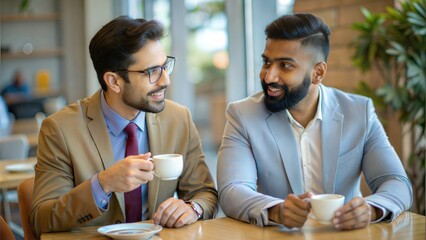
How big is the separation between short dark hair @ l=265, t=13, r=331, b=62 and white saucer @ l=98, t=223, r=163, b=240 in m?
0.84

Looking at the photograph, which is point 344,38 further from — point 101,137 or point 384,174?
point 101,137

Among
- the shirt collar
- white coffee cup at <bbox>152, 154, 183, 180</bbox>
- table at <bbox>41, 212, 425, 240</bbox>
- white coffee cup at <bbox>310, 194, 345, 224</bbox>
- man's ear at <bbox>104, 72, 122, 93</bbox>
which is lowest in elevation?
table at <bbox>41, 212, 425, 240</bbox>

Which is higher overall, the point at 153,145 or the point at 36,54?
the point at 153,145

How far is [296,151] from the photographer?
7.98 feet

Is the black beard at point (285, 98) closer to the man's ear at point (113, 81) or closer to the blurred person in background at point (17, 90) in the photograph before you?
the man's ear at point (113, 81)

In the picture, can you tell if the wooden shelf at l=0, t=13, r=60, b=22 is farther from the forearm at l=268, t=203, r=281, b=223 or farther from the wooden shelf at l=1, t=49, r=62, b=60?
the forearm at l=268, t=203, r=281, b=223

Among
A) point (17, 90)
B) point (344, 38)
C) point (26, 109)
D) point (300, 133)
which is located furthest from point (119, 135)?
point (17, 90)

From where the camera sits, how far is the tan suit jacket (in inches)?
84.5

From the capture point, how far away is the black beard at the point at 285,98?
7.88 feet

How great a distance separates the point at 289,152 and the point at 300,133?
0.37 ft

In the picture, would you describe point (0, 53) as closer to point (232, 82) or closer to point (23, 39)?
point (23, 39)

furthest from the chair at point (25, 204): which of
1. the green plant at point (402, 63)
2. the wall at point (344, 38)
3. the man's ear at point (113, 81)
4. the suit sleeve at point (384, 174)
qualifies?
the wall at point (344, 38)

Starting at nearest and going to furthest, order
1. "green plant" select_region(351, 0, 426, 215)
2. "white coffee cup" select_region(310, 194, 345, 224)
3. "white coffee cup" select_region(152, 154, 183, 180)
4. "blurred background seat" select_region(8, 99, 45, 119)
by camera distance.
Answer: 1. "white coffee cup" select_region(310, 194, 345, 224)
2. "white coffee cup" select_region(152, 154, 183, 180)
3. "green plant" select_region(351, 0, 426, 215)
4. "blurred background seat" select_region(8, 99, 45, 119)

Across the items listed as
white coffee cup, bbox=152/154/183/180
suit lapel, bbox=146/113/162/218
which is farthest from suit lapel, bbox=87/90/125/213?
Answer: white coffee cup, bbox=152/154/183/180
